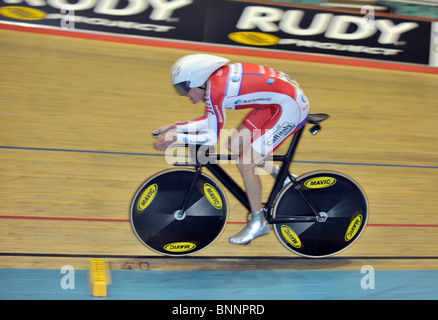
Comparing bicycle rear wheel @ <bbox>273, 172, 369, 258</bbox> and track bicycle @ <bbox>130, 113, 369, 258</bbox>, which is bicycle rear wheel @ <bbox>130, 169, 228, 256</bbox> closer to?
track bicycle @ <bbox>130, 113, 369, 258</bbox>

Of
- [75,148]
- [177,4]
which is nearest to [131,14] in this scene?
[177,4]

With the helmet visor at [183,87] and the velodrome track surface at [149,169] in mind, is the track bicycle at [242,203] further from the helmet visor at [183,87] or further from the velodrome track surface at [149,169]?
the helmet visor at [183,87]

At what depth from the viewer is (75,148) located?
13.0ft

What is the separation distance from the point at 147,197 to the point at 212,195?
14.3 inches

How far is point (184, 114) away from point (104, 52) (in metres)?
1.40

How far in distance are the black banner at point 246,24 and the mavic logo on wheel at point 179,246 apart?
11.1 feet

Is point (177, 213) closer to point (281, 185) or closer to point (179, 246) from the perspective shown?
point (179, 246)

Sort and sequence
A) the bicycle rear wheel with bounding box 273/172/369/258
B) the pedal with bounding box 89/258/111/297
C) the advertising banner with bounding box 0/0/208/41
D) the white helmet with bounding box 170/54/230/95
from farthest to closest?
the advertising banner with bounding box 0/0/208/41
the bicycle rear wheel with bounding box 273/172/369/258
the white helmet with bounding box 170/54/230/95
the pedal with bounding box 89/258/111/297

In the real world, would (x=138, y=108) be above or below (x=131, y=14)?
below

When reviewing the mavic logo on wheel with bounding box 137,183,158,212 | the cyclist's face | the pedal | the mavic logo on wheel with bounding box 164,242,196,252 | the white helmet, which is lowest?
the pedal

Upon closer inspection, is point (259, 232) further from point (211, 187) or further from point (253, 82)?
point (253, 82)

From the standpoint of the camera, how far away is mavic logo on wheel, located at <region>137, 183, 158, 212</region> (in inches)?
108

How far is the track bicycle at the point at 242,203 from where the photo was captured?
9.12 ft

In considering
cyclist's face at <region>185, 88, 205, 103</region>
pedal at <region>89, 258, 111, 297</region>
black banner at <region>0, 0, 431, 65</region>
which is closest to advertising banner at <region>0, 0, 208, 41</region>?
black banner at <region>0, 0, 431, 65</region>
